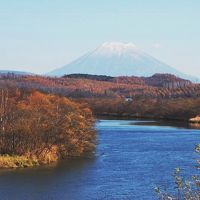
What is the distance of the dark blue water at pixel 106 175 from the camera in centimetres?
2409

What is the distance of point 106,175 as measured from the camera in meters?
28.9

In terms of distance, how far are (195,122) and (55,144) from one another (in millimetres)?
44681

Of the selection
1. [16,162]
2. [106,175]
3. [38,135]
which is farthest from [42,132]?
[106,175]

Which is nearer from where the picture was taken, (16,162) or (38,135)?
(16,162)

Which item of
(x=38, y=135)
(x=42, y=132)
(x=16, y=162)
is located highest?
(x=42, y=132)

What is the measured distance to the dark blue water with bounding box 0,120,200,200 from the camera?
24.1 metres

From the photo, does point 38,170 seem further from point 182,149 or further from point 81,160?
point 182,149

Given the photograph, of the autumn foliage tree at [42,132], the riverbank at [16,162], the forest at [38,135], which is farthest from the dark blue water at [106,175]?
the autumn foliage tree at [42,132]

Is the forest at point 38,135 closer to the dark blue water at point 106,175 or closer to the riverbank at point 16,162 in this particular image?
the riverbank at point 16,162

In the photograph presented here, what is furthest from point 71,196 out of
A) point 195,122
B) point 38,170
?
point 195,122

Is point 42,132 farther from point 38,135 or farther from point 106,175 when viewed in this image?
point 106,175

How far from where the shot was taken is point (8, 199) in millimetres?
22844

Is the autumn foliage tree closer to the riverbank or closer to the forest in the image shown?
the forest

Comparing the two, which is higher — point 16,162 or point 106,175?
point 16,162
